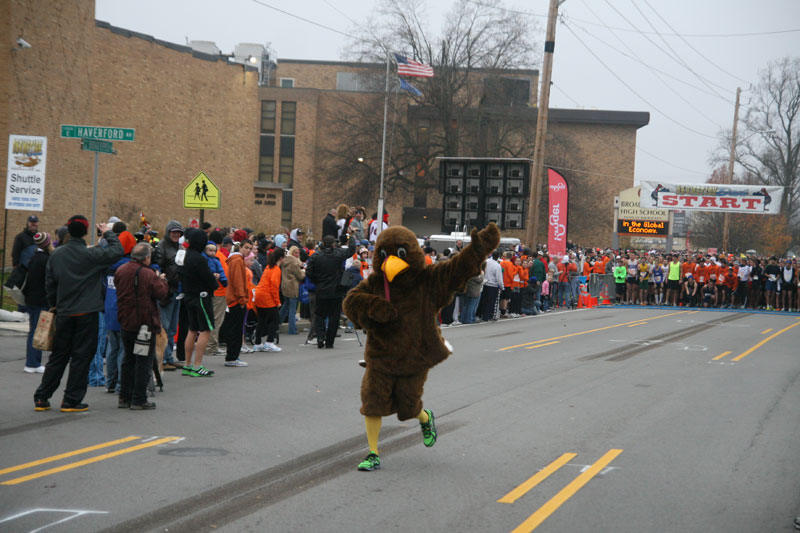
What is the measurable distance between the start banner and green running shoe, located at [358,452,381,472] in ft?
127

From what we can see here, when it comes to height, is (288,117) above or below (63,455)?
above

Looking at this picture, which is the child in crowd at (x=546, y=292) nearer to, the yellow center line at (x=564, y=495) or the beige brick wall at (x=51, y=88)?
the beige brick wall at (x=51, y=88)

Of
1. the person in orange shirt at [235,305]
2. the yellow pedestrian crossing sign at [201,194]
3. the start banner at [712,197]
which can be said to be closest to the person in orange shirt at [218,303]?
the person in orange shirt at [235,305]

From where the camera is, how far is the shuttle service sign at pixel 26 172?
52.9ft

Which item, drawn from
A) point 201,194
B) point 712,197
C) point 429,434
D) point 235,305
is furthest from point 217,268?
point 712,197


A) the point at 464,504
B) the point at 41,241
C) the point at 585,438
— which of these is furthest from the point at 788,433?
the point at 41,241

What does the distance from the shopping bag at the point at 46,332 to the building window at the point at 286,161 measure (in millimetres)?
53147

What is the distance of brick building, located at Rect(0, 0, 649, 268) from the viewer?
28453mm

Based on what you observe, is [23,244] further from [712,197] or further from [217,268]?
[712,197]

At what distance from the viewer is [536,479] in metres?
6.91

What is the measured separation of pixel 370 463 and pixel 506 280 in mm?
18567

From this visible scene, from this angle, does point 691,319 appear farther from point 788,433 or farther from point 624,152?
point 624,152

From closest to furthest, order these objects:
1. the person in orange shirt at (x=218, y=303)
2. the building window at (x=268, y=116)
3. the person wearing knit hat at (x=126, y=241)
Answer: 1. the person wearing knit hat at (x=126, y=241)
2. the person in orange shirt at (x=218, y=303)
3. the building window at (x=268, y=116)

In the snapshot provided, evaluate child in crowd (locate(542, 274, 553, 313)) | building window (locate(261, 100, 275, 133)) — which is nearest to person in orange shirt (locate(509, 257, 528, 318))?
child in crowd (locate(542, 274, 553, 313))
